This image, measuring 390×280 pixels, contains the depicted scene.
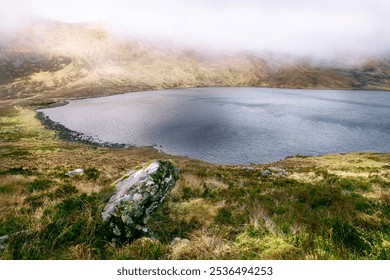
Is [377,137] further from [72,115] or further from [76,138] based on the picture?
[72,115]

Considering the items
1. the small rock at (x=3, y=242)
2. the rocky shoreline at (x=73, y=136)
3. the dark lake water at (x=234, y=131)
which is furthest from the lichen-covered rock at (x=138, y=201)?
the rocky shoreline at (x=73, y=136)

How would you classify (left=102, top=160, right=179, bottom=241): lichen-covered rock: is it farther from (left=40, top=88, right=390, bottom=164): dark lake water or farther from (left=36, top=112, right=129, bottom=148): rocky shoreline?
(left=36, top=112, right=129, bottom=148): rocky shoreline

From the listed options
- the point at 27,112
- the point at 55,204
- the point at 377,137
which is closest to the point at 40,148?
the point at 55,204

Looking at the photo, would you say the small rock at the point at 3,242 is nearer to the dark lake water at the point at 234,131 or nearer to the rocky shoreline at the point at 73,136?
the dark lake water at the point at 234,131

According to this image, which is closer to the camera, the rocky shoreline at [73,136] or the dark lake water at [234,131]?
the dark lake water at [234,131]

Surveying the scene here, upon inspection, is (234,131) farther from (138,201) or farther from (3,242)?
(3,242)

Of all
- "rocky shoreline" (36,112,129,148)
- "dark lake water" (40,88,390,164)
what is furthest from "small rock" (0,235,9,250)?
"rocky shoreline" (36,112,129,148)

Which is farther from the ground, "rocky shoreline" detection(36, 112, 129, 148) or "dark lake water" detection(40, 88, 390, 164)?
"rocky shoreline" detection(36, 112, 129, 148)

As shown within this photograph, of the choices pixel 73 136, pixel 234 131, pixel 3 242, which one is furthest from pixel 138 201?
pixel 73 136
